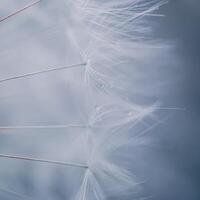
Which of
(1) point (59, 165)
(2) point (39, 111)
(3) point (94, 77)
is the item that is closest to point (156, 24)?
(3) point (94, 77)

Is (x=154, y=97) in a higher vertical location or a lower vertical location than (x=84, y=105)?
higher

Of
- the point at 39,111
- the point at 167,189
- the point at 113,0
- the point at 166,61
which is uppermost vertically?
the point at 113,0

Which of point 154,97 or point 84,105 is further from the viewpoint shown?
point 154,97

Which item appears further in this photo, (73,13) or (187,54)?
(187,54)

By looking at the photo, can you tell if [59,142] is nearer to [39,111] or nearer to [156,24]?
[39,111]
